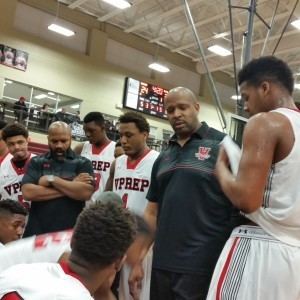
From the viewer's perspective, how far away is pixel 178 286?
8.89ft

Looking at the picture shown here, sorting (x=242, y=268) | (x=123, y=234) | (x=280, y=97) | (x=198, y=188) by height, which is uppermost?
(x=280, y=97)

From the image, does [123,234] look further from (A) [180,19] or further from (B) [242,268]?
(A) [180,19]

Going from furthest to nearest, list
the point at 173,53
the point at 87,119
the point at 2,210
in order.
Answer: the point at 173,53 < the point at 87,119 < the point at 2,210

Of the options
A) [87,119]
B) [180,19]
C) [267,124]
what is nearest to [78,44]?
[180,19]

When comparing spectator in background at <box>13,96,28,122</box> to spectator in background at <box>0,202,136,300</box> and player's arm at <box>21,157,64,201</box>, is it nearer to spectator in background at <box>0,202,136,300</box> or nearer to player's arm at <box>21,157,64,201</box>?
player's arm at <box>21,157,64,201</box>

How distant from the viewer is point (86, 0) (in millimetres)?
17562

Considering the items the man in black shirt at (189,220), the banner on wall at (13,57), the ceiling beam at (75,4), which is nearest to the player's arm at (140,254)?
the man in black shirt at (189,220)

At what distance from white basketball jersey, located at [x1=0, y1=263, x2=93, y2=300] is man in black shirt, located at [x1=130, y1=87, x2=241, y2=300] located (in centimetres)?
139

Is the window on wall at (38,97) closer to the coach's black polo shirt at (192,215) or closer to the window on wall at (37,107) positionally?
the window on wall at (37,107)

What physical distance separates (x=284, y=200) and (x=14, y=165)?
3.21m

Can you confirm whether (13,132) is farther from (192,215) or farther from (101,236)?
(101,236)

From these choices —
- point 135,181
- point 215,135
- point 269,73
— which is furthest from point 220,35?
point 269,73

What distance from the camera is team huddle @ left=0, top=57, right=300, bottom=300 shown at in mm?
1546

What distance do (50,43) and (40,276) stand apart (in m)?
17.7
